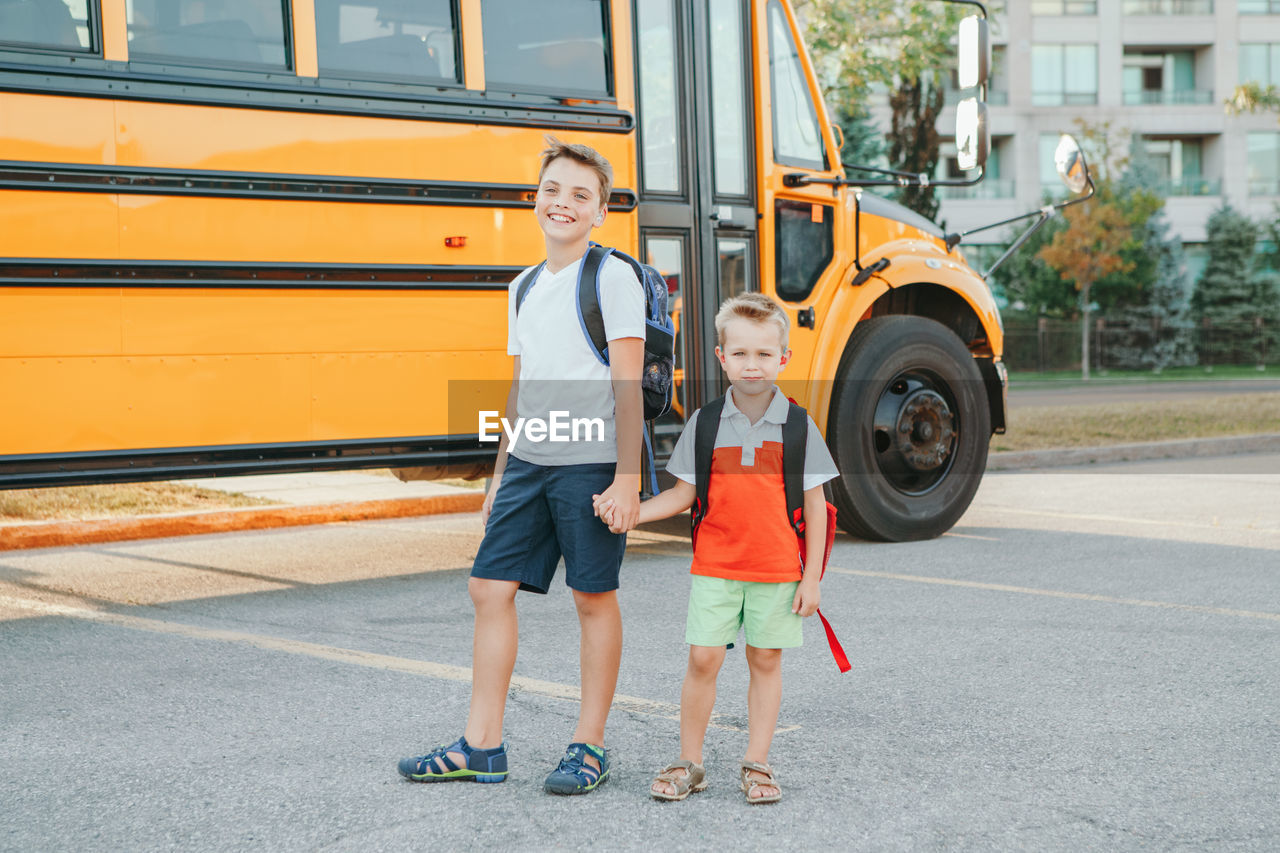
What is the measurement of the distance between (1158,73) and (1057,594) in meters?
39.5

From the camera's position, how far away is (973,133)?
6.08 meters

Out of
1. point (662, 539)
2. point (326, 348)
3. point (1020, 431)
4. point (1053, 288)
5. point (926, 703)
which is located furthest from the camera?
point (1053, 288)

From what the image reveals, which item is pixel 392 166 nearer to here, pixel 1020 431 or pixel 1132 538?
pixel 1132 538

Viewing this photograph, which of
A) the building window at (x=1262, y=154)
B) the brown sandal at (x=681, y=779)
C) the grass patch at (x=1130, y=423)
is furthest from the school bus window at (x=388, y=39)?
the building window at (x=1262, y=154)

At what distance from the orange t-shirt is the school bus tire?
3.42m

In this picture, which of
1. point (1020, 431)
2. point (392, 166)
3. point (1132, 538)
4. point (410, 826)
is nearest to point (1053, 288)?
point (1020, 431)

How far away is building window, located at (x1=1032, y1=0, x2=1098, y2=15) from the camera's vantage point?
39.1 meters

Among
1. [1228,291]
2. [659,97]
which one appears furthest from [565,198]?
[1228,291]

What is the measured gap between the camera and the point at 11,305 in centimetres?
434

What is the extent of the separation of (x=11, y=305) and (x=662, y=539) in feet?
11.8

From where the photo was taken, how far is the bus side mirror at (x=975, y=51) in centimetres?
588

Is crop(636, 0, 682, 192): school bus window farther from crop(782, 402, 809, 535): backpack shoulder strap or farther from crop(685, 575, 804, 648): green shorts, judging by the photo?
crop(685, 575, 804, 648): green shorts

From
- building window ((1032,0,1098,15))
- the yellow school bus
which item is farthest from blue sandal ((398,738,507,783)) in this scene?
building window ((1032,0,1098,15))

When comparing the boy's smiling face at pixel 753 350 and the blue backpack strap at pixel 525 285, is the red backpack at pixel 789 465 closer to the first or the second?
the boy's smiling face at pixel 753 350
